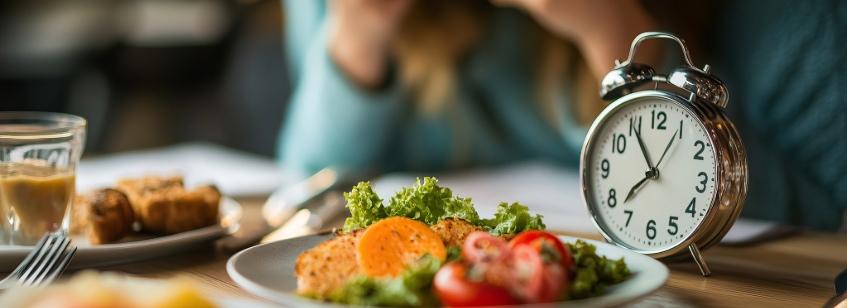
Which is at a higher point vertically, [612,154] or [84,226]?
[612,154]

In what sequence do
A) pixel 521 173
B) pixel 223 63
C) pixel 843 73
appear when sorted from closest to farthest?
pixel 843 73
pixel 521 173
pixel 223 63

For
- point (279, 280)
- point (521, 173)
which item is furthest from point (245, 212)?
point (521, 173)

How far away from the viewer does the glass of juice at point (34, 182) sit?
1.05m

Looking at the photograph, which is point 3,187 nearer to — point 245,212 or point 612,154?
point 245,212

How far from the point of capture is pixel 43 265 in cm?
89

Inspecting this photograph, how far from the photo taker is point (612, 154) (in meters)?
1.05

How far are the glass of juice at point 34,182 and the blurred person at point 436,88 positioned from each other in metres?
1.20

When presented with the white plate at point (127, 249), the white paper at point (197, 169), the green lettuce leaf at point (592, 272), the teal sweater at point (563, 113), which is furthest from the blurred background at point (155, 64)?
the green lettuce leaf at point (592, 272)

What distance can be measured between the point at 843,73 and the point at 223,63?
331 cm

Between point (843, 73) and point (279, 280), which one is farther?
point (843, 73)

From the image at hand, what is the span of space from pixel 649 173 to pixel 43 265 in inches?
29.5

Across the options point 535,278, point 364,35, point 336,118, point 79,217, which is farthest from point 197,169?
point 535,278

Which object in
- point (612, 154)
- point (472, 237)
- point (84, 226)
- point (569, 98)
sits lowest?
point (84, 226)

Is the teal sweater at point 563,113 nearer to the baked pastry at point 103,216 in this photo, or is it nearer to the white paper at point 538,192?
the white paper at point 538,192
